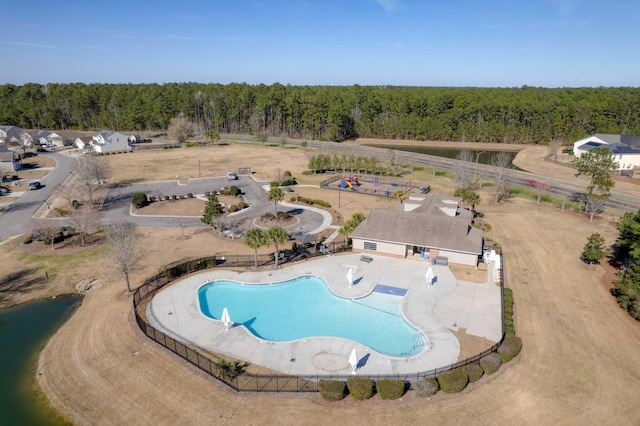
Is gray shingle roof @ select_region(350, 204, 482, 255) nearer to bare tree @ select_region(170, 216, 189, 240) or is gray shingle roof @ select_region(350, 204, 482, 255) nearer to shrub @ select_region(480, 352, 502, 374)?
shrub @ select_region(480, 352, 502, 374)

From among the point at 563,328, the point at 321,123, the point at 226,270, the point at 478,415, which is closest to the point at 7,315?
the point at 226,270

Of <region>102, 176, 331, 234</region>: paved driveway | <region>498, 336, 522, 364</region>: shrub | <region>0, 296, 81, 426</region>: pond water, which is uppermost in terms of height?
<region>102, 176, 331, 234</region>: paved driveway

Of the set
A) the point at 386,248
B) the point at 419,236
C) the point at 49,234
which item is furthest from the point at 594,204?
the point at 49,234

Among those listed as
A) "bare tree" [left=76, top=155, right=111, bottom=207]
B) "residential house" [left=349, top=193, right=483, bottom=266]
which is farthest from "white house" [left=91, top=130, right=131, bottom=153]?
"residential house" [left=349, top=193, right=483, bottom=266]

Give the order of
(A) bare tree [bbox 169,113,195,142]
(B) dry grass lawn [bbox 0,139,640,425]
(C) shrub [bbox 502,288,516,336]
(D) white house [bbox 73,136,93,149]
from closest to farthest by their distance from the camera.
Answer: (B) dry grass lawn [bbox 0,139,640,425], (C) shrub [bbox 502,288,516,336], (D) white house [bbox 73,136,93,149], (A) bare tree [bbox 169,113,195,142]

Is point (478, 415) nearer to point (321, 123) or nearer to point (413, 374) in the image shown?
point (413, 374)

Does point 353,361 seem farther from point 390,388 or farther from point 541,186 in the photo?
point 541,186

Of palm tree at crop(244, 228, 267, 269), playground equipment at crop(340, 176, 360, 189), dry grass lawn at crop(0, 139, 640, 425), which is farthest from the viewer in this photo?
playground equipment at crop(340, 176, 360, 189)
